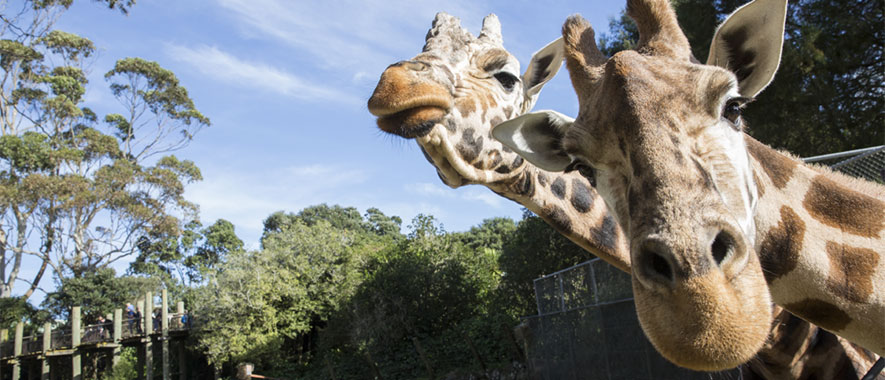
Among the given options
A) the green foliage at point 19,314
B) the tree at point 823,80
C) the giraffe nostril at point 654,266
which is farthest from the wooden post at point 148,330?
the giraffe nostril at point 654,266

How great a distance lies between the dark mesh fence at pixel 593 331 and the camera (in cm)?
816

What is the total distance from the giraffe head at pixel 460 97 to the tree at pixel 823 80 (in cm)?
1140

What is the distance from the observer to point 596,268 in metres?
9.48

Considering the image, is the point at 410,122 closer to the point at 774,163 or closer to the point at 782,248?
the point at 774,163

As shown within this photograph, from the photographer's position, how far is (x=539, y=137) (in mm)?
2523

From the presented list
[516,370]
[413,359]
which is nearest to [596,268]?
[516,370]

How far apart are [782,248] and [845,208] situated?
1.10 ft

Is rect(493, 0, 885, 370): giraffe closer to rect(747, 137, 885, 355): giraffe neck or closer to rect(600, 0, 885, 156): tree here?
rect(747, 137, 885, 355): giraffe neck

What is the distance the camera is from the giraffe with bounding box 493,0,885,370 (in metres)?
1.40

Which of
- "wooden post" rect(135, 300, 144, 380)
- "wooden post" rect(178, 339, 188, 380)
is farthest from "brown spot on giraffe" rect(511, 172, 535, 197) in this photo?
"wooden post" rect(178, 339, 188, 380)

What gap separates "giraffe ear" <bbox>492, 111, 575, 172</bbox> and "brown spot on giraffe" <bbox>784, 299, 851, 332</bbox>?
1.04m

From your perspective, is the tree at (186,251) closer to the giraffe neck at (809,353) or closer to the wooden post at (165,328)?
the wooden post at (165,328)

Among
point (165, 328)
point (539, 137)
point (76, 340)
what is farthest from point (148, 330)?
point (539, 137)

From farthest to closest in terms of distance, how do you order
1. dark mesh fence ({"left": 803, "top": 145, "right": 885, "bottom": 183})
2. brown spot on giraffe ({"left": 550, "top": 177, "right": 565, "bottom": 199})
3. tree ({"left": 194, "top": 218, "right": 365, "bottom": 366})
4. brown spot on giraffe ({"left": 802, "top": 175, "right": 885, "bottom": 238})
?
tree ({"left": 194, "top": 218, "right": 365, "bottom": 366}) < dark mesh fence ({"left": 803, "top": 145, "right": 885, "bottom": 183}) < brown spot on giraffe ({"left": 550, "top": 177, "right": 565, "bottom": 199}) < brown spot on giraffe ({"left": 802, "top": 175, "right": 885, "bottom": 238})
